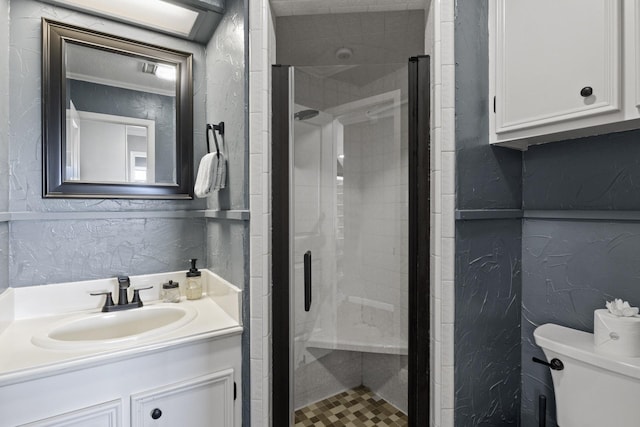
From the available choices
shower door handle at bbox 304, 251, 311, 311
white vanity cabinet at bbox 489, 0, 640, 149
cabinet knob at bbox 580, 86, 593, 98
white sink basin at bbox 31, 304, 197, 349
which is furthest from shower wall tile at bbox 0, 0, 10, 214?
cabinet knob at bbox 580, 86, 593, 98

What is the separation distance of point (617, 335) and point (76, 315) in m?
2.04

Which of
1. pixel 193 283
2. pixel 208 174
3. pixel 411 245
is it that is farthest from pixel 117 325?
pixel 411 245

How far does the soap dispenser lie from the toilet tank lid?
150 cm

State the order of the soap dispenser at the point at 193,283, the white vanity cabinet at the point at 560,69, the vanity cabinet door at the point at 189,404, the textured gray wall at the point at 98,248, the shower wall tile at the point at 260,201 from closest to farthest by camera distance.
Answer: the white vanity cabinet at the point at 560,69, the vanity cabinet door at the point at 189,404, the shower wall tile at the point at 260,201, the textured gray wall at the point at 98,248, the soap dispenser at the point at 193,283

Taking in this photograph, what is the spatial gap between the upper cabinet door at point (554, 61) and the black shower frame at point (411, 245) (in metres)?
0.30

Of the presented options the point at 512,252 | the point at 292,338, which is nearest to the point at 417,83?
the point at 512,252

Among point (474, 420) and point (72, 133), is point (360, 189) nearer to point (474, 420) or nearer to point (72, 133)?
point (474, 420)

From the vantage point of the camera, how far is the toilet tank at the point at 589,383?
1.02 meters

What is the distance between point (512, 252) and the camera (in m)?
1.41

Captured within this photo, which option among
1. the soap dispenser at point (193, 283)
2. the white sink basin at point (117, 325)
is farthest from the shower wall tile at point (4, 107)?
the soap dispenser at point (193, 283)

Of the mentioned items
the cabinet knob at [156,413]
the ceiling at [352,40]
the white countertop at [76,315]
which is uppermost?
the ceiling at [352,40]

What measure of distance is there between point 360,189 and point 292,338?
0.72m

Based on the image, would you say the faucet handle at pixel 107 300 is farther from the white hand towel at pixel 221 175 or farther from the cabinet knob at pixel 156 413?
the white hand towel at pixel 221 175

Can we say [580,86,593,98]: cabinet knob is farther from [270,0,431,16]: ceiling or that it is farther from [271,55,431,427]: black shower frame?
[270,0,431,16]: ceiling
